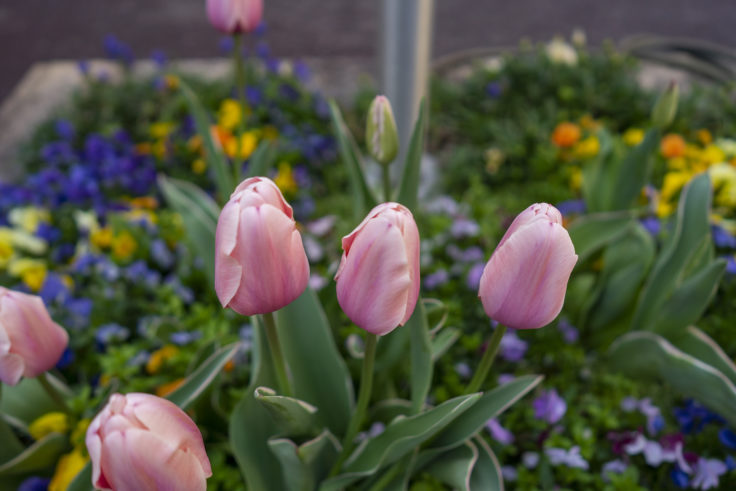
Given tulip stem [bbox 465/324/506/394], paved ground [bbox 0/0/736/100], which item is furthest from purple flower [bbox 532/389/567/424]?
paved ground [bbox 0/0/736/100]

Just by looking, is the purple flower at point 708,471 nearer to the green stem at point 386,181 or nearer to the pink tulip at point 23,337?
the green stem at point 386,181

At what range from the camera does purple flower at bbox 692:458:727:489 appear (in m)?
0.87

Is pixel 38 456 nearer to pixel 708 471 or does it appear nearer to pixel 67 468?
pixel 67 468

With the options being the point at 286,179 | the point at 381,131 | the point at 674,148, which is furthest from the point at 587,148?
the point at 381,131

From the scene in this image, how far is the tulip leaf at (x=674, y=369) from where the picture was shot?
818 millimetres

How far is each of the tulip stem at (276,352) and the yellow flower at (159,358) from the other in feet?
1.32

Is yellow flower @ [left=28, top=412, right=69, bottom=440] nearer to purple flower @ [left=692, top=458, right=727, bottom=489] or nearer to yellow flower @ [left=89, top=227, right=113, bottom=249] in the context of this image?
yellow flower @ [left=89, top=227, right=113, bottom=249]

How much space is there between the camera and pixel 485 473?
746 mm

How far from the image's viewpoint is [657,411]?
978 millimetres

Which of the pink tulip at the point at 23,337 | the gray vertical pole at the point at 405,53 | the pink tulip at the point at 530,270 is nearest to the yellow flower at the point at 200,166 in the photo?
the gray vertical pole at the point at 405,53

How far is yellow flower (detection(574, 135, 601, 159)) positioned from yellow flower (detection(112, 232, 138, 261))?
111 cm

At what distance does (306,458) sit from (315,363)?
0.15 meters

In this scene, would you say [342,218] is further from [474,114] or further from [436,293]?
[474,114]

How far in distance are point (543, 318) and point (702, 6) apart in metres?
3.85
